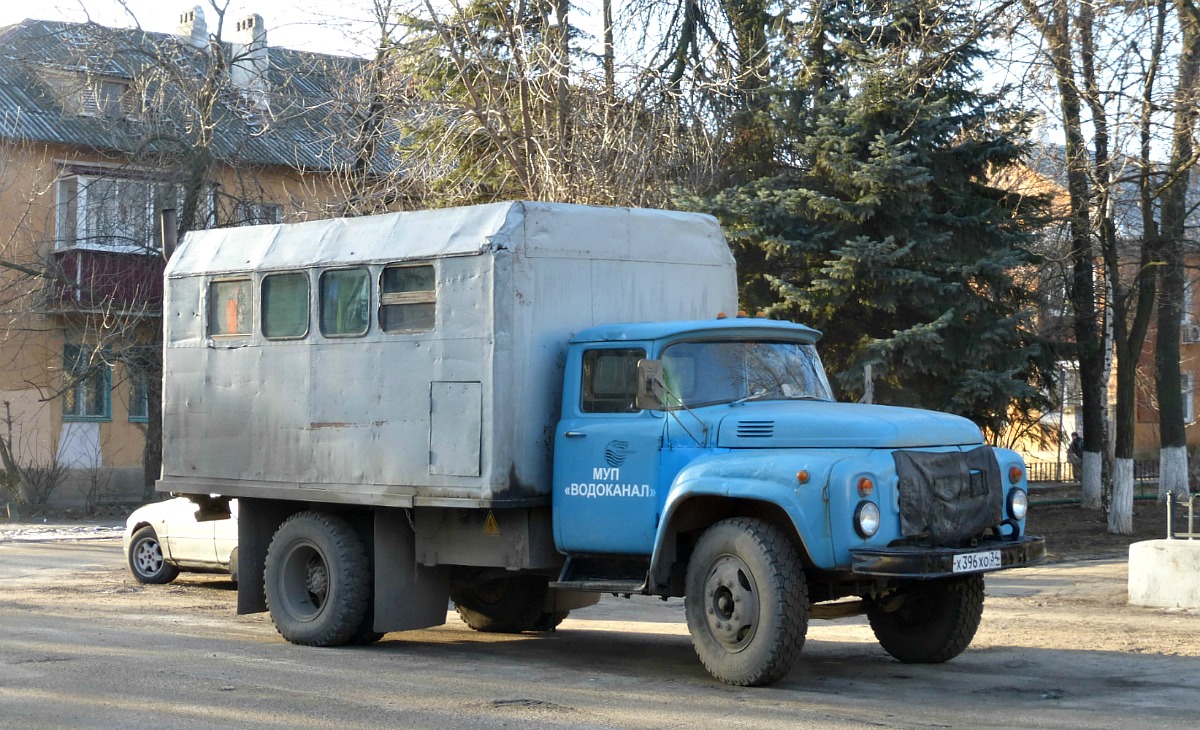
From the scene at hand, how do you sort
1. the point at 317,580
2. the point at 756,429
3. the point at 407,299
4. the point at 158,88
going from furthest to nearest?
the point at 158,88 < the point at 317,580 < the point at 407,299 < the point at 756,429

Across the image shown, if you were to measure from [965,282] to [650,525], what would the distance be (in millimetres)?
11651

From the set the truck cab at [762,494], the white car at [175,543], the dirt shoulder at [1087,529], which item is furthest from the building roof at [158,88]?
the truck cab at [762,494]

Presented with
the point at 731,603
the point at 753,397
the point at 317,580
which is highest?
the point at 753,397

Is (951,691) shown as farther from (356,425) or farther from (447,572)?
(356,425)

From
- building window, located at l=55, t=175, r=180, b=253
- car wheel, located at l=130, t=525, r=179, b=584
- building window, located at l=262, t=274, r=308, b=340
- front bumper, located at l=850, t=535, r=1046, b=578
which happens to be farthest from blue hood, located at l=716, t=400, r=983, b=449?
building window, located at l=55, t=175, r=180, b=253

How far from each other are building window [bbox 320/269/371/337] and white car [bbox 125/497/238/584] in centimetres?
394

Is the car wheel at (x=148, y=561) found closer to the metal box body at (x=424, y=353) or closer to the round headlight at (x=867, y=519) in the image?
the metal box body at (x=424, y=353)

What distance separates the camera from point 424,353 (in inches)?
391

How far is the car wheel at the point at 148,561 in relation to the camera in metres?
15.1

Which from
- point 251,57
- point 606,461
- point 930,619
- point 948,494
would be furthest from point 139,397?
point 948,494

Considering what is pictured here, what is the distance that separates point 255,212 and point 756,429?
18563mm

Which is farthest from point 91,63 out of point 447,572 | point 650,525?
point 650,525

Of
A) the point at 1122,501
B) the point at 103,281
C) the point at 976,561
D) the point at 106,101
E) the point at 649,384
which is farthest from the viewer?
the point at 103,281

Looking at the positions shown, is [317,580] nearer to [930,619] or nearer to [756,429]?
[756,429]
